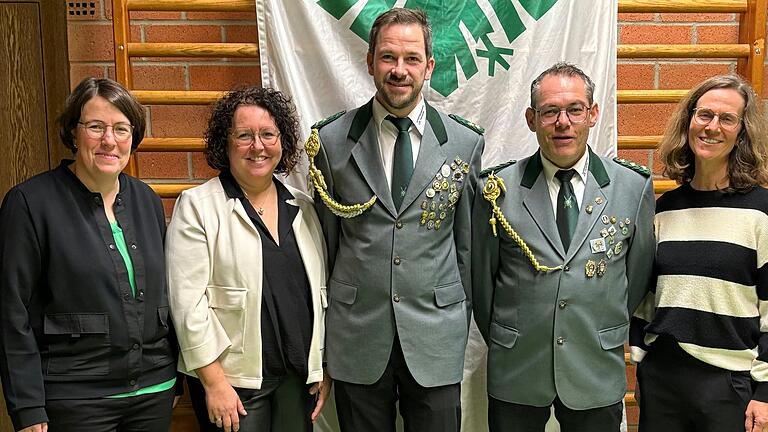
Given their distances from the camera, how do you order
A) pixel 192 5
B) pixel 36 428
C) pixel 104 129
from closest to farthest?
pixel 36 428 → pixel 104 129 → pixel 192 5

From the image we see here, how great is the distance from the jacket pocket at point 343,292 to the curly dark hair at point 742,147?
0.95 metres

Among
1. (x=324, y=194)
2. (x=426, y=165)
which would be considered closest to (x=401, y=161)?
(x=426, y=165)

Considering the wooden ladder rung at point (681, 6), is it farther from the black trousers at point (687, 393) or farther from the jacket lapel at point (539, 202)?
the black trousers at point (687, 393)

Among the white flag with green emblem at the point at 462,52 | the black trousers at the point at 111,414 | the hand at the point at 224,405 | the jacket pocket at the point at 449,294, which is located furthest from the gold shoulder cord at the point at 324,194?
the black trousers at the point at 111,414

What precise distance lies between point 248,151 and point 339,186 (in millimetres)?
262

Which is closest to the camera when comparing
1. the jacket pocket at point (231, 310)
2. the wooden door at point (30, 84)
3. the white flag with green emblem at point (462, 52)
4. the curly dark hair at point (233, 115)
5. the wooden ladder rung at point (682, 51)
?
the jacket pocket at point (231, 310)

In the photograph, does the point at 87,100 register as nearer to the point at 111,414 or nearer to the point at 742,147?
the point at 111,414

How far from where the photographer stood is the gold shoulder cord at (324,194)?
178 centimetres

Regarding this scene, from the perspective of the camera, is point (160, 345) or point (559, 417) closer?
point (160, 345)

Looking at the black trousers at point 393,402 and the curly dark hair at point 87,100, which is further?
the black trousers at point 393,402

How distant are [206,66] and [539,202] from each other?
1.29 m

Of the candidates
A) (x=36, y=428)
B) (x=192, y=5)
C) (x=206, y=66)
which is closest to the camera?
(x=36, y=428)

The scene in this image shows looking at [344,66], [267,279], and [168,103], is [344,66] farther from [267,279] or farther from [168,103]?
[267,279]

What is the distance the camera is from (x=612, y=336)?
1779 millimetres
